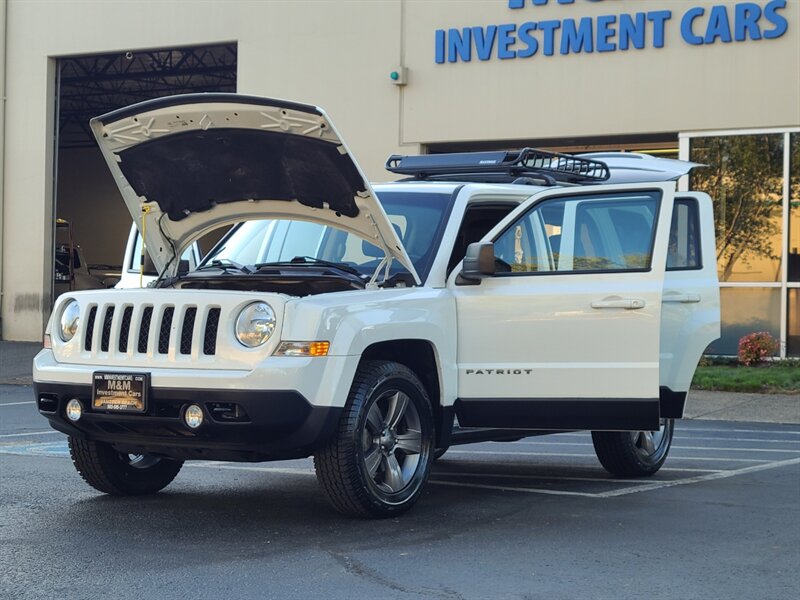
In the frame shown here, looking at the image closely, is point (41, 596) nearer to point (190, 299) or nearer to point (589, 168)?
point (190, 299)

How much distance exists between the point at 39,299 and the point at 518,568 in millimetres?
19700

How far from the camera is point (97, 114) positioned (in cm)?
4122

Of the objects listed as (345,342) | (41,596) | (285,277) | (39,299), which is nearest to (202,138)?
(285,277)

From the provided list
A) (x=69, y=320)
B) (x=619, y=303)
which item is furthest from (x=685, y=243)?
(x=69, y=320)

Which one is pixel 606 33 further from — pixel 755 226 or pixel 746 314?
pixel 746 314

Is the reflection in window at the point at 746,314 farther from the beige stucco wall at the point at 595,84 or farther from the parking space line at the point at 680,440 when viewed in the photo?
the parking space line at the point at 680,440

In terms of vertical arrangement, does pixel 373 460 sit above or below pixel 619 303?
below

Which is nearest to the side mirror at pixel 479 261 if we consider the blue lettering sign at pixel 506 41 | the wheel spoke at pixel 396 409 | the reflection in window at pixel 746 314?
the wheel spoke at pixel 396 409

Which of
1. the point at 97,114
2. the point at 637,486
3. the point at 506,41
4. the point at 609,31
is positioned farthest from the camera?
the point at 97,114

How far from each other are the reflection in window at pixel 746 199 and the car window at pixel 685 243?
1036 cm

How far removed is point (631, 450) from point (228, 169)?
342 cm

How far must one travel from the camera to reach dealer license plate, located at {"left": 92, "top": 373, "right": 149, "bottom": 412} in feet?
21.3

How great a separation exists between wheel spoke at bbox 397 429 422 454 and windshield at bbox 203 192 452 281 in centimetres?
95

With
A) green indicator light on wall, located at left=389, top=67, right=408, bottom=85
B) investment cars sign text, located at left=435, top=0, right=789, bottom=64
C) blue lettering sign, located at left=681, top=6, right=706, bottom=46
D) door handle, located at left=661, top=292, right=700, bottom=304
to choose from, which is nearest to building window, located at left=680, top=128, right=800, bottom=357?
blue lettering sign, located at left=681, top=6, right=706, bottom=46
